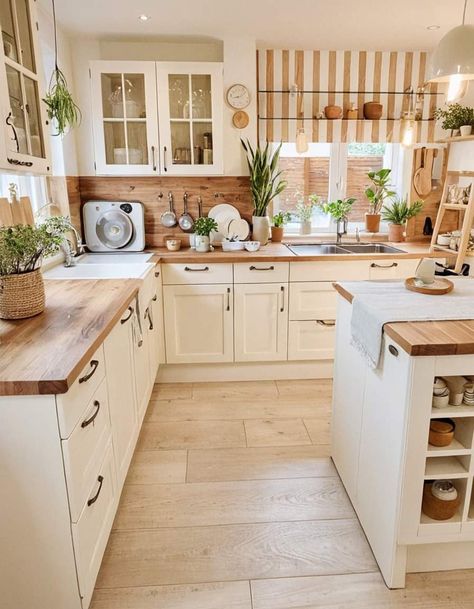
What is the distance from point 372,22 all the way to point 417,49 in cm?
77

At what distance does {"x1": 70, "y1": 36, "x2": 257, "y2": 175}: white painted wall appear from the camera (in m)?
3.27

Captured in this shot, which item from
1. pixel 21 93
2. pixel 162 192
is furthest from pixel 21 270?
pixel 162 192

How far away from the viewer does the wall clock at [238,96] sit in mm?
Answer: 3348

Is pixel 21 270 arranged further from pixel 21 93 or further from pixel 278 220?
pixel 278 220

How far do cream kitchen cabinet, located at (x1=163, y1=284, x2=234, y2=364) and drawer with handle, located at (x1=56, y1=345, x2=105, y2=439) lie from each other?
1500mm

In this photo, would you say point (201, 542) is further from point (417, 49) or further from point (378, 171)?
point (417, 49)

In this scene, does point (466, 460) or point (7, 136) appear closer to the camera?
point (466, 460)

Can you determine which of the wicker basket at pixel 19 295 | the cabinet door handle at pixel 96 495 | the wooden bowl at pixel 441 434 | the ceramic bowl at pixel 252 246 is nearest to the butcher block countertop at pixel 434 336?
the wooden bowl at pixel 441 434

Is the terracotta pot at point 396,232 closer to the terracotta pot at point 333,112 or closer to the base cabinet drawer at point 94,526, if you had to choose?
the terracotta pot at point 333,112

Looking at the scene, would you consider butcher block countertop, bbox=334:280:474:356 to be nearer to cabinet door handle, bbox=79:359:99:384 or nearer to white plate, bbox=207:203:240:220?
cabinet door handle, bbox=79:359:99:384

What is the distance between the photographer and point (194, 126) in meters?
3.32

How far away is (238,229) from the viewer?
3535 millimetres

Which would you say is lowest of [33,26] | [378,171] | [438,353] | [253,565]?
[253,565]

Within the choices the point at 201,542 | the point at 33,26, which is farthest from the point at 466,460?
the point at 33,26
